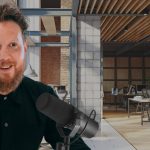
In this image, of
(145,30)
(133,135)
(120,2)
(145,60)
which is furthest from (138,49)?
(120,2)

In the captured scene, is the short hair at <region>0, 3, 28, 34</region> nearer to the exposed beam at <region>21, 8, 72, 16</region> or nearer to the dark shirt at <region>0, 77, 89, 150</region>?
the dark shirt at <region>0, 77, 89, 150</region>

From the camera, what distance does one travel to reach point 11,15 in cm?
96

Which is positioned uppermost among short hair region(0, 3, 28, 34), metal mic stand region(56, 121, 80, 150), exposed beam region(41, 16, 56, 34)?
exposed beam region(41, 16, 56, 34)

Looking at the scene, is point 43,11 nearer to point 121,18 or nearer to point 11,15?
point 121,18

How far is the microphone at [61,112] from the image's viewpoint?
88 cm

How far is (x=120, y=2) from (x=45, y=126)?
5.71m

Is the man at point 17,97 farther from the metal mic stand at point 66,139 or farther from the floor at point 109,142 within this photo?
the floor at point 109,142

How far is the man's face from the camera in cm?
89

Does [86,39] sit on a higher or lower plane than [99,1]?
lower

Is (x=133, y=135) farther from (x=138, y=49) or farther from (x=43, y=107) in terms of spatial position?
(x=138, y=49)

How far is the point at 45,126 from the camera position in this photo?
1181 millimetres

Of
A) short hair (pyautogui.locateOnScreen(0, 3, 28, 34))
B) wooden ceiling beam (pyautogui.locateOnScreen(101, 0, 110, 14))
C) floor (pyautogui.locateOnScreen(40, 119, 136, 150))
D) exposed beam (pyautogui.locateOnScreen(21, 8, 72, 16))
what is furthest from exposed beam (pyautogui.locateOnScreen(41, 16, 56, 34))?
short hair (pyautogui.locateOnScreen(0, 3, 28, 34))

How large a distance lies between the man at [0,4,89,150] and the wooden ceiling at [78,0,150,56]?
5499 mm

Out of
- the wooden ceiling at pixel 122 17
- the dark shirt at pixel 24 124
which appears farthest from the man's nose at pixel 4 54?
the wooden ceiling at pixel 122 17
